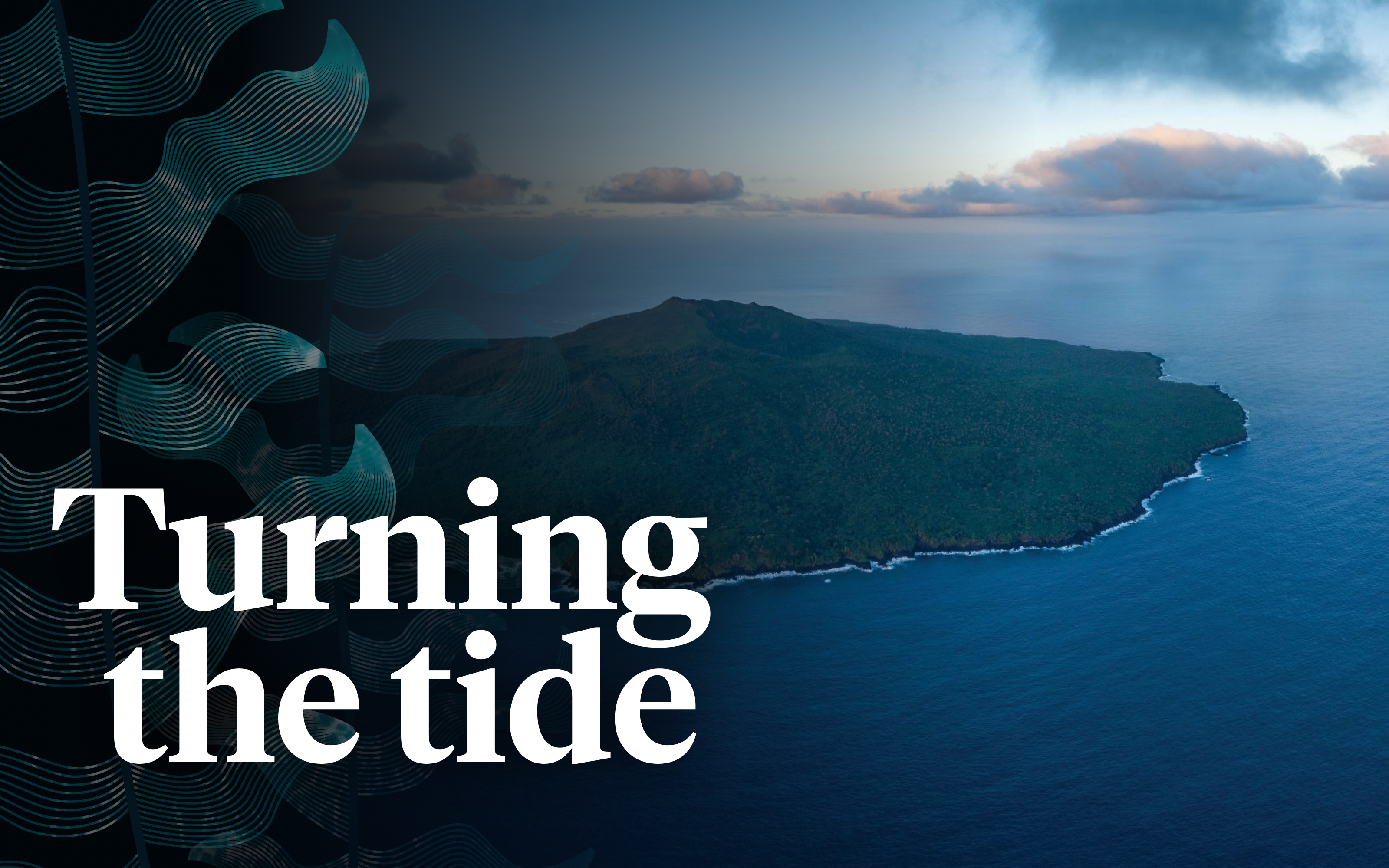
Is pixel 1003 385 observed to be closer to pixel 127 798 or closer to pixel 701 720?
pixel 701 720

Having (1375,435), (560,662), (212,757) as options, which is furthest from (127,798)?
(1375,435)

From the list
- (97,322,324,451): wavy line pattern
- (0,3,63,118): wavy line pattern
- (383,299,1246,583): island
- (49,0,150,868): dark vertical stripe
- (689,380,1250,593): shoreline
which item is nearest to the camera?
(0,3,63,118): wavy line pattern

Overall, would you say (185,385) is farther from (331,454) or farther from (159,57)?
(159,57)

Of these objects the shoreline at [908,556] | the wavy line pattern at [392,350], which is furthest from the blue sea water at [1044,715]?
the wavy line pattern at [392,350]

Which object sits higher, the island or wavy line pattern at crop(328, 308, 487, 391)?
wavy line pattern at crop(328, 308, 487, 391)

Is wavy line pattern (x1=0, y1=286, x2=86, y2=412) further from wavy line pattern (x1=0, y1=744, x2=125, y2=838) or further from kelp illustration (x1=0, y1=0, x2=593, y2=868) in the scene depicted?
wavy line pattern (x1=0, y1=744, x2=125, y2=838)

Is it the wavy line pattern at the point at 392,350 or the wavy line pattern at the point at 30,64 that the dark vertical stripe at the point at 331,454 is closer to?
A: the wavy line pattern at the point at 392,350

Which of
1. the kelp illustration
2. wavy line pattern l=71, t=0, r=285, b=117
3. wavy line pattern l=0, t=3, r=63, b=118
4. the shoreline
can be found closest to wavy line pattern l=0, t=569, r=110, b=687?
the kelp illustration
